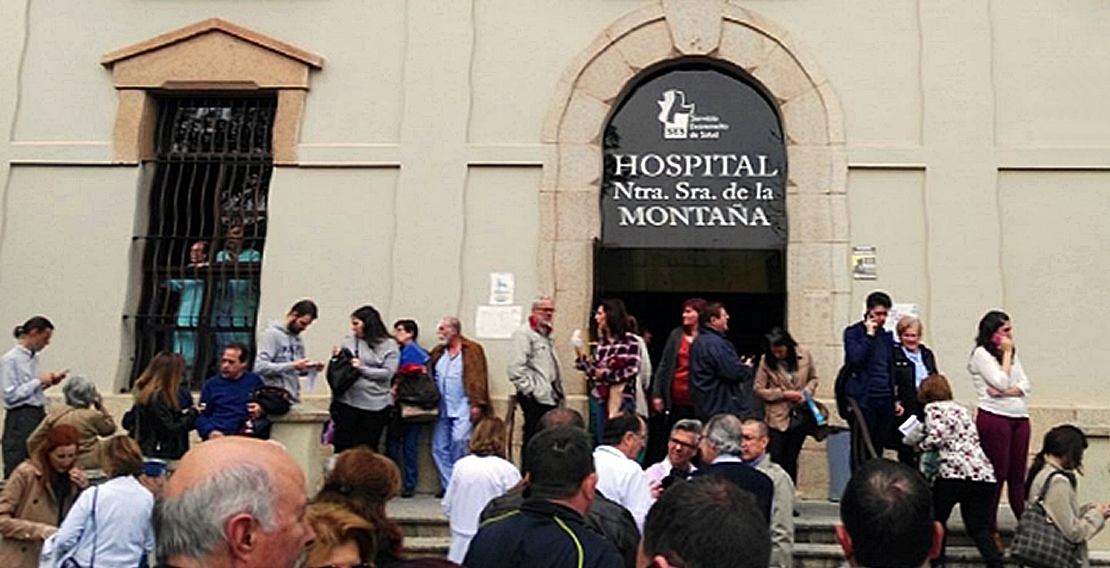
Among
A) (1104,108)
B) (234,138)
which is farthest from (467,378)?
(1104,108)

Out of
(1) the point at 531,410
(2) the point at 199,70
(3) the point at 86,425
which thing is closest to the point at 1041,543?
(1) the point at 531,410

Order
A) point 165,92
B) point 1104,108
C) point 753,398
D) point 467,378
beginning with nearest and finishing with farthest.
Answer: point 753,398 → point 467,378 → point 1104,108 → point 165,92

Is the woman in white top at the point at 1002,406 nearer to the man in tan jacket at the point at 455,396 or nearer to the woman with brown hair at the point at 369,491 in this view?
the man in tan jacket at the point at 455,396

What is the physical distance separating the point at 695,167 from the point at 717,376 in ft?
10.6

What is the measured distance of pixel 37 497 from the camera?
607 centimetres

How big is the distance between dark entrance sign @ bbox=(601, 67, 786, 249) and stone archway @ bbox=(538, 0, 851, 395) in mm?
275

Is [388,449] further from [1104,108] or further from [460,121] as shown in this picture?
[1104,108]

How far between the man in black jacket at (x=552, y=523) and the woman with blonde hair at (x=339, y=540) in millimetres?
352

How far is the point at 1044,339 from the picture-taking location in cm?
979

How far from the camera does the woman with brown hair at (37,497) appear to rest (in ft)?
19.6

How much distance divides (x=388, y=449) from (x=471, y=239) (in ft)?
7.18

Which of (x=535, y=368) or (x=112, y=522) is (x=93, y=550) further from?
(x=535, y=368)

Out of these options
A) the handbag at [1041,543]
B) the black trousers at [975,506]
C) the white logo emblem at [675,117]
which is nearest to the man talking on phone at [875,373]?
the black trousers at [975,506]

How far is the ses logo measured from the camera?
1075 cm
